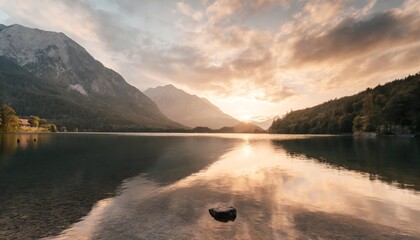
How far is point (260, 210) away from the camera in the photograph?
2934 centimetres

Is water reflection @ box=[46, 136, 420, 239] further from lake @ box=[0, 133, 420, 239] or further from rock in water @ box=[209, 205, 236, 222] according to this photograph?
rock in water @ box=[209, 205, 236, 222]

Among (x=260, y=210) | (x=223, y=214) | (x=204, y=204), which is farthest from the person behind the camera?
(x=204, y=204)

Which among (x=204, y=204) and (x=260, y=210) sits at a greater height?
(x=260, y=210)

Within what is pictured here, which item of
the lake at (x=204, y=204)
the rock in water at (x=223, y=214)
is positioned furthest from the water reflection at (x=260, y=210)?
the rock in water at (x=223, y=214)

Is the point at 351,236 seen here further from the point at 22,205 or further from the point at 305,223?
the point at 22,205

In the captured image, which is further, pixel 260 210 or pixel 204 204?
pixel 204 204

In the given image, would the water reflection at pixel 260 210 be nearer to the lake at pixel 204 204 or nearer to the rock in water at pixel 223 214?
the lake at pixel 204 204

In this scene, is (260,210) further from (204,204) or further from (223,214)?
(204,204)

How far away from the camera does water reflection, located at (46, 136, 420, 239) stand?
2248 centimetres

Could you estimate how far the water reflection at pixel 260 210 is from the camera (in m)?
22.5

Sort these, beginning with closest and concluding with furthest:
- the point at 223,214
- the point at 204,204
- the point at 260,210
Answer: the point at 223,214 → the point at 260,210 → the point at 204,204

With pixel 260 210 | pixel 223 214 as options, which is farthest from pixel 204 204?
pixel 260 210

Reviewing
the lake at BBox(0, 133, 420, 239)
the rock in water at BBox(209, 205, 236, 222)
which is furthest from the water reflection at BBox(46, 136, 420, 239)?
the rock in water at BBox(209, 205, 236, 222)

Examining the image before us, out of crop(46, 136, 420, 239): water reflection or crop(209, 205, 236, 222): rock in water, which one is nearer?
crop(46, 136, 420, 239): water reflection
